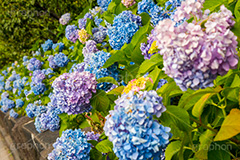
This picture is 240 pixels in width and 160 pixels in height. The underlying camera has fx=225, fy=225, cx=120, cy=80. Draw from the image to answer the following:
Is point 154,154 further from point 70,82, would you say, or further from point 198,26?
Result: point 70,82

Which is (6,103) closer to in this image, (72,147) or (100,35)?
(100,35)

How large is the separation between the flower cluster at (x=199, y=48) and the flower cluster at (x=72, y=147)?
3.12ft

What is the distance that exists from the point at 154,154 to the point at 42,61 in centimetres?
385

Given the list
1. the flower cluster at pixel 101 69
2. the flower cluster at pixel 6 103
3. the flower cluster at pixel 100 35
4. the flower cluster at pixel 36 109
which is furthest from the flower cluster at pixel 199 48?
the flower cluster at pixel 6 103

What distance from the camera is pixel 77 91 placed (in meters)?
1.26

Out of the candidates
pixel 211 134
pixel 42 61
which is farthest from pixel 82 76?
pixel 42 61

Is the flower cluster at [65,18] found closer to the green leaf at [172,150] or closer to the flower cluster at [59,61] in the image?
the flower cluster at [59,61]

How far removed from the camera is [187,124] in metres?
0.86

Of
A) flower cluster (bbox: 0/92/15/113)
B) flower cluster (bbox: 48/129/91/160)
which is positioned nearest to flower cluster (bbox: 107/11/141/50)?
flower cluster (bbox: 48/129/91/160)

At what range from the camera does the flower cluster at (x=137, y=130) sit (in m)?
0.75

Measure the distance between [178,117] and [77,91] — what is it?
2.03 feet

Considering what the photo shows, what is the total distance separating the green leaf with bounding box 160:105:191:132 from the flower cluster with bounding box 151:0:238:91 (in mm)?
166

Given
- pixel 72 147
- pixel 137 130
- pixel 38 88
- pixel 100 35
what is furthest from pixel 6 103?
pixel 137 130

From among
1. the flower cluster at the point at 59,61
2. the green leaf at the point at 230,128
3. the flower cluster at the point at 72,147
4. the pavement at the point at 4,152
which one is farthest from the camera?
the pavement at the point at 4,152
